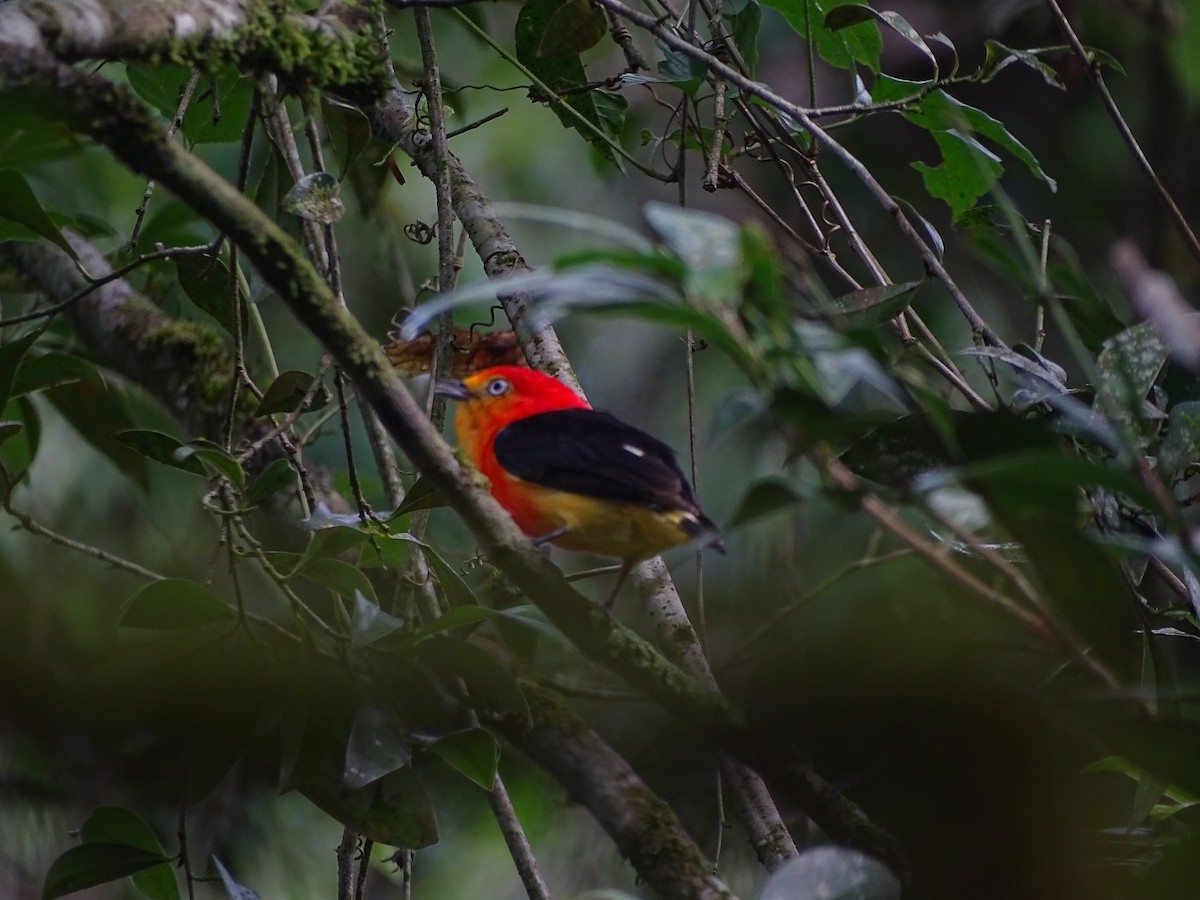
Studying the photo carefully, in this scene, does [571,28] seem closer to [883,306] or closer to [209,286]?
[209,286]

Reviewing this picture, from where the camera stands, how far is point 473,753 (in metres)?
1.87

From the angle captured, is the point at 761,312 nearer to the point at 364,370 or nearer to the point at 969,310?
the point at 364,370

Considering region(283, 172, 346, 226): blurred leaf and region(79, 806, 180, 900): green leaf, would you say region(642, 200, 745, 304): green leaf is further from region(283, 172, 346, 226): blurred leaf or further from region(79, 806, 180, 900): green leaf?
region(79, 806, 180, 900): green leaf

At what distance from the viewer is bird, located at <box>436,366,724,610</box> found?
100 inches

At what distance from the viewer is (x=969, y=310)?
2.44 m

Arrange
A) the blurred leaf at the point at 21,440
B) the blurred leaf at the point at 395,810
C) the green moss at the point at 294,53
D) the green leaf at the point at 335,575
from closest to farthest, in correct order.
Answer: the green moss at the point at 294,53, the blurred leaf at the point at 395,810, the green leaf at the point at 335,575, the blurred leaf at the point at 21,440

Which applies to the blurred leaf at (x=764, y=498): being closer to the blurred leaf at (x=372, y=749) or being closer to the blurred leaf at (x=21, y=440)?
the blurred leaf at (x=372, y=749)

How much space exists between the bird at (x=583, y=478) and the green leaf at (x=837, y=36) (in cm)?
98

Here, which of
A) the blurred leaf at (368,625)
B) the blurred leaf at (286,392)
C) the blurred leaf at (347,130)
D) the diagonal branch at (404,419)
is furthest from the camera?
the blurred leaf at (347,130)

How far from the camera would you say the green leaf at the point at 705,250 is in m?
1.03

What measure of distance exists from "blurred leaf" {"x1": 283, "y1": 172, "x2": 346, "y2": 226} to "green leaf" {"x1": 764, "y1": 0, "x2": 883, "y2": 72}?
106cm

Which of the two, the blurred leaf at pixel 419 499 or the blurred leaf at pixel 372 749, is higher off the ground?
the blurred leaf at pixel 419 499

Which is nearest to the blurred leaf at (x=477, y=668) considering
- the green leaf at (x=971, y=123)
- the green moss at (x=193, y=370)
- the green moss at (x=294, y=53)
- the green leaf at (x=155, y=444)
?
the green leaf at (x=155, y=444)

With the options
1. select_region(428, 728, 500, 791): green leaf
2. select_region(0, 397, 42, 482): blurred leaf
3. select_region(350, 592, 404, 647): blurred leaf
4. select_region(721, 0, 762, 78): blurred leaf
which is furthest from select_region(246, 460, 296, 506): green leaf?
select_region(721, 0, 762, 78): blurred leaf
